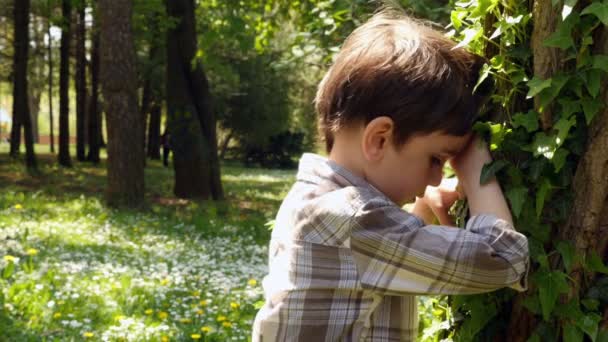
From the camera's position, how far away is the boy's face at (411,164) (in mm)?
1784

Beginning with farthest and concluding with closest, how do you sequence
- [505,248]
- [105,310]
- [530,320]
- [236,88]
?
[236,88] → [105,310] → [530,320] → [505,248]

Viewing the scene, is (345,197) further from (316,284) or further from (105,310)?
(105,310)

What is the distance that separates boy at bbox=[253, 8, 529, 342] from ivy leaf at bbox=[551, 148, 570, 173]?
0.16m

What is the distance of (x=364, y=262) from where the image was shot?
1.71 metres

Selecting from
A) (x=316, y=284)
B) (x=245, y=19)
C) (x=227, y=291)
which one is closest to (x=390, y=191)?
(x=316, y=284)

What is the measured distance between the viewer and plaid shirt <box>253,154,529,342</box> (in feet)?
5.44

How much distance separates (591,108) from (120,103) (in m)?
10.2

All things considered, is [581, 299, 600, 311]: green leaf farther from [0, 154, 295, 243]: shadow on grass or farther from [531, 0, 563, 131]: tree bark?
[0, 154, 295, 243]: shadow on grass

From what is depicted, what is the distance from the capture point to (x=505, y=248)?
65.3 inches

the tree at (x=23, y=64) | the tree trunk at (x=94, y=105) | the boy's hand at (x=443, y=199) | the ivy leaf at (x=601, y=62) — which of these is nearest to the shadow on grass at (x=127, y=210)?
the tree at (x=23, y=64)

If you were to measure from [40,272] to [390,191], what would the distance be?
14.7ft

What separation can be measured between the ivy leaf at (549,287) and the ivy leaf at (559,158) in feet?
0.96

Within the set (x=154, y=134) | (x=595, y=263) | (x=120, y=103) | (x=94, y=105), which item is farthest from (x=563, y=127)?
(x=154, y=134)

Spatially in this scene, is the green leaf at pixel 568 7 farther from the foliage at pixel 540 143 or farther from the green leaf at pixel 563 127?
the green leaf at pixel 563 127
